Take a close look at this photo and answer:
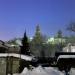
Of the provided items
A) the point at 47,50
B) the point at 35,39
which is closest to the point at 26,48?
the point at 47,50

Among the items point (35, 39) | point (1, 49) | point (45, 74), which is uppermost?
point (35, 39)

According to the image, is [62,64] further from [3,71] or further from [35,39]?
[35,39]

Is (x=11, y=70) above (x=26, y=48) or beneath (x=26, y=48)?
beneath

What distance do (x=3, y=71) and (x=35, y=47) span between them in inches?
2405

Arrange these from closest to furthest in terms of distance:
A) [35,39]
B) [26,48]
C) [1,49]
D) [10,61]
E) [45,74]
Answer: [45,74] < [10,61] < [1,49] < [26,48] < [35,39]

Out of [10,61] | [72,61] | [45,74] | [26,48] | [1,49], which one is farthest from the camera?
[26,48]

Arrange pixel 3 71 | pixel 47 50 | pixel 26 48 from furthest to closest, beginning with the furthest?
pixel 47 50 < pixel 26 48 < pixel 3 71

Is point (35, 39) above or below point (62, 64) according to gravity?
above

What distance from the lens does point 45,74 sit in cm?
3127

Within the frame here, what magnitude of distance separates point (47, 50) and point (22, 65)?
5578 cm

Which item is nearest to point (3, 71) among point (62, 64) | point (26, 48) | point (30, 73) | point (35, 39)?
point (30, 73)

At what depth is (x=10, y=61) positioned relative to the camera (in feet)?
124

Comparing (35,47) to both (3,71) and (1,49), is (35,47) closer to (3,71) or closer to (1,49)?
(1,49)

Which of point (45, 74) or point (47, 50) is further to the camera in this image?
point (47, 50)
